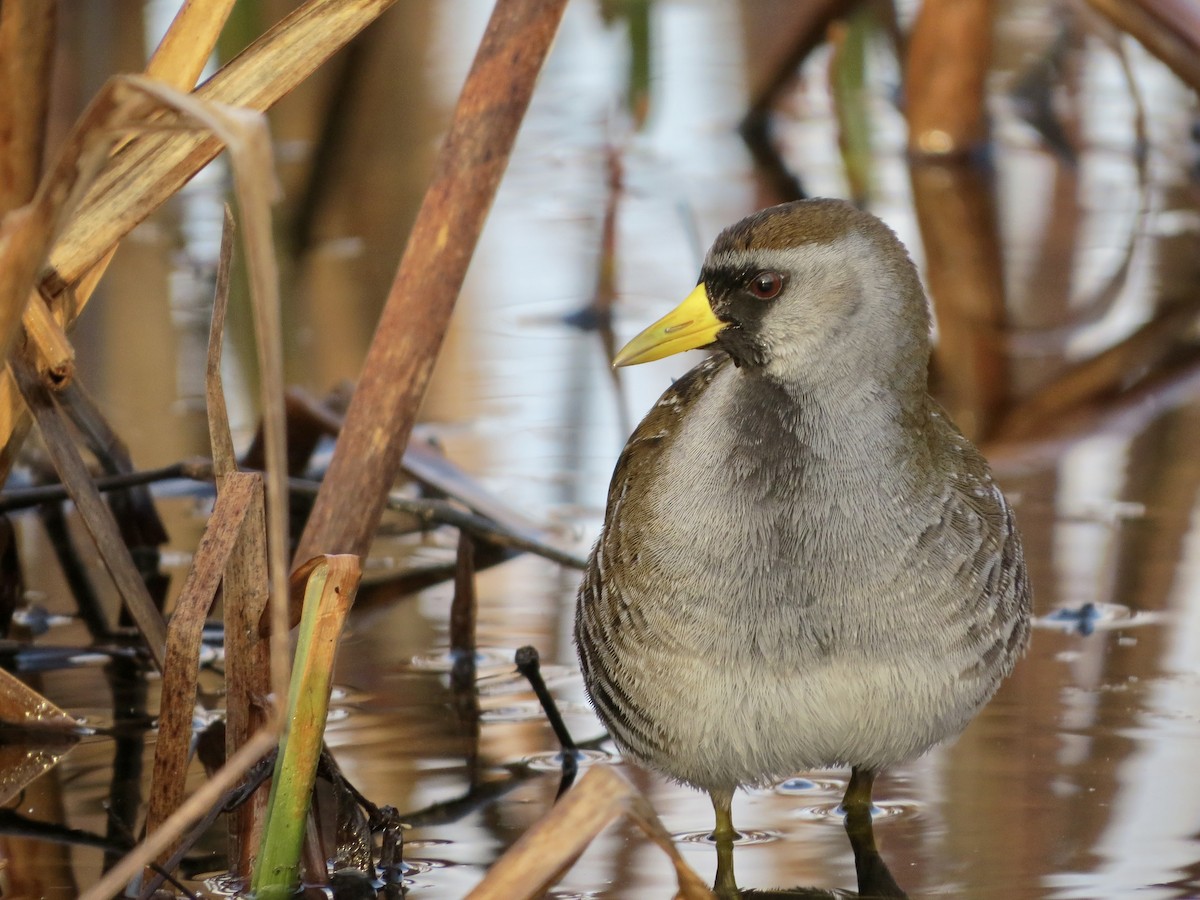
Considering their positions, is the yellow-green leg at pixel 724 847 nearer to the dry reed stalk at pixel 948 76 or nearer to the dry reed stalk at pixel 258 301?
the dry reed stalk at pixel 258 301

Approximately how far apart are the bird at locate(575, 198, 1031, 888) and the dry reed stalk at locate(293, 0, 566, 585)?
0.32 meters

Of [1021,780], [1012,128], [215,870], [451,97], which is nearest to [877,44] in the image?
[1012,128]

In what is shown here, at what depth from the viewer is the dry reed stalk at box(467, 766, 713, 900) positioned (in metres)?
2.16

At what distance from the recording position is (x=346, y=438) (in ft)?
9.43

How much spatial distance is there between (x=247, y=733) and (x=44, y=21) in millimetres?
1030

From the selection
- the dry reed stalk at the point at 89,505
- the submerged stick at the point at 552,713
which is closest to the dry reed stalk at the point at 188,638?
the dry reed stalk at the point at 89,505

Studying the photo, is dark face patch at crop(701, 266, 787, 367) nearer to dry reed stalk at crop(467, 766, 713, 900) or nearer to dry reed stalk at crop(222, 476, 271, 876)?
dry reed stalk at crop(222, 476, 271, 876)

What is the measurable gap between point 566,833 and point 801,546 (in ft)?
2.41

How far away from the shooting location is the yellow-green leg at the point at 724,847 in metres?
2.91

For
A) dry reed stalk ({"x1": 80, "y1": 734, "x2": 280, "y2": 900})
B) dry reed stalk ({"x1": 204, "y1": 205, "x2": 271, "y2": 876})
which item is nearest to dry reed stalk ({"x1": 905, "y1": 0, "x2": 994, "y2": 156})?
dry reed stalk ({"x1": 204, "y1": 205, "x2": 271, "y2": 876})

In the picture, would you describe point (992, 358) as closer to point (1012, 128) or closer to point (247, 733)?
point (1012, 128)

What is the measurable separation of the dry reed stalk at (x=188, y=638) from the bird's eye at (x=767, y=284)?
819 millimetres

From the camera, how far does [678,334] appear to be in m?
2.88

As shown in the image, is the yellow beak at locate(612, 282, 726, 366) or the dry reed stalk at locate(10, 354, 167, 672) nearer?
the dry reed stalk at locate(10, 354, 167, 672)
